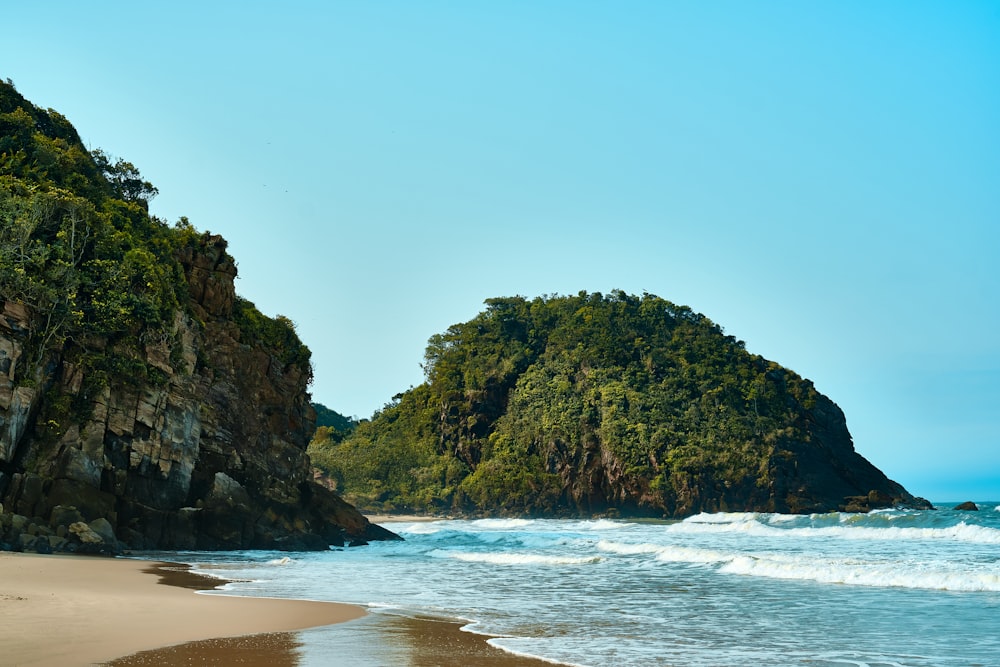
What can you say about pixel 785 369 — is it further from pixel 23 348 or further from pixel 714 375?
pixel 23 348

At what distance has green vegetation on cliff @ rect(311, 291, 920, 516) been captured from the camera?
6612 cm

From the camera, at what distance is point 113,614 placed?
11.2 m

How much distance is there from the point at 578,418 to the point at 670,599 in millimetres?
57496

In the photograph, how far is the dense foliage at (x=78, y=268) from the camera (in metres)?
23.0

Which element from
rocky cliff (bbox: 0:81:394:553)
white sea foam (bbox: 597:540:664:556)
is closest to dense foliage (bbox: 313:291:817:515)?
white sea foam (bbox: 597:540:664:556)

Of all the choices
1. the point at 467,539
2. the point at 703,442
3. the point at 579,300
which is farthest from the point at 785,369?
the point at 467,539

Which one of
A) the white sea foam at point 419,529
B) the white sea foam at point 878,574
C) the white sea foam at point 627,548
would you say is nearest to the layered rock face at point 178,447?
the white sea foam at point 419,529

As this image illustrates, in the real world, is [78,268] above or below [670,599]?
above

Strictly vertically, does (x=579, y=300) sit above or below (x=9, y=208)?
above

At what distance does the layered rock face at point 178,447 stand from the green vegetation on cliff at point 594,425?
35.2m

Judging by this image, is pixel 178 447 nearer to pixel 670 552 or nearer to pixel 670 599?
pixel 670 552

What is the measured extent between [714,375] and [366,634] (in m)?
67.0

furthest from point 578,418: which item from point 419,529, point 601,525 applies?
point 419,529

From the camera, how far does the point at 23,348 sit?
885 inches
